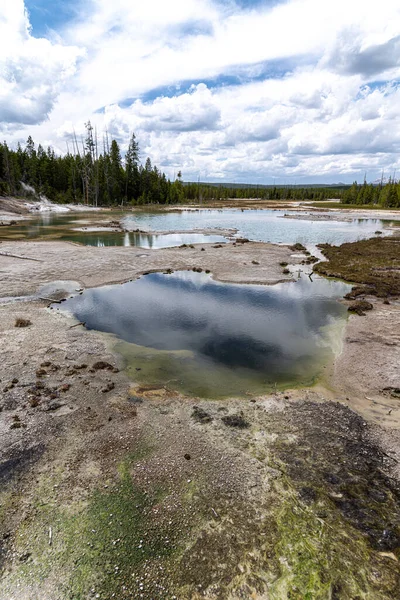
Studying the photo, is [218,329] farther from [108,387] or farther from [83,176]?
[83,176]

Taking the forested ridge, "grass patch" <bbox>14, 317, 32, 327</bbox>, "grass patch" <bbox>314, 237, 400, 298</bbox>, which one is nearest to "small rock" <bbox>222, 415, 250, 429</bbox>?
"grass patch" <bbox>14, 317, 32, 327</bbox>

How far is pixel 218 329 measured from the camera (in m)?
18.9

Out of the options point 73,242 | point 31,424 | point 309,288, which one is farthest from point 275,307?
point 73,242

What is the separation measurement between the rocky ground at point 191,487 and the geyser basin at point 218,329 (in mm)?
1285

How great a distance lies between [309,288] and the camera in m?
27.9

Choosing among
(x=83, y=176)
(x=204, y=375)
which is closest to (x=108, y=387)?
(x=204, y=375)

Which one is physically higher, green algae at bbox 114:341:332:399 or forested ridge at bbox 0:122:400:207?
forested ridge at bbox 0:122:400:207

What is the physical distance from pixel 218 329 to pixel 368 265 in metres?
25.4

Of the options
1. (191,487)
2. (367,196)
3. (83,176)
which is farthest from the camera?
(367,196)

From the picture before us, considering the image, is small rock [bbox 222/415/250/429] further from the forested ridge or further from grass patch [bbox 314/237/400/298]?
the forested ridge

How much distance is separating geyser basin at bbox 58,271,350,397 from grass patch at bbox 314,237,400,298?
282 cm

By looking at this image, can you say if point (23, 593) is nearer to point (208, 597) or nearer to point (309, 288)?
point (208, 597)

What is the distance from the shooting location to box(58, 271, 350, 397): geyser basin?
1402cm

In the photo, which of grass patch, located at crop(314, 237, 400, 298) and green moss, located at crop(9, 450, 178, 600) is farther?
grass patch, located at crop(314, 237, 400, 298)
